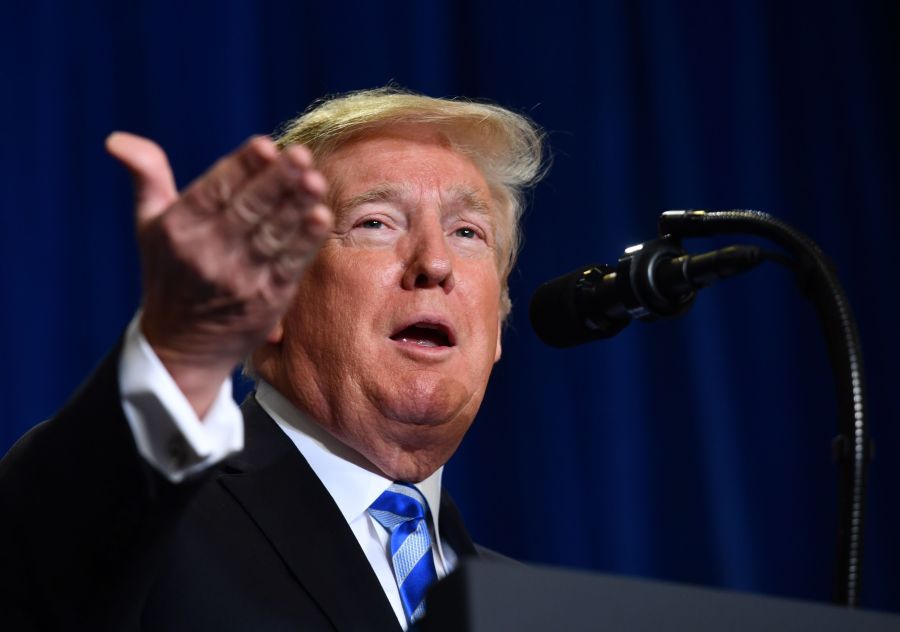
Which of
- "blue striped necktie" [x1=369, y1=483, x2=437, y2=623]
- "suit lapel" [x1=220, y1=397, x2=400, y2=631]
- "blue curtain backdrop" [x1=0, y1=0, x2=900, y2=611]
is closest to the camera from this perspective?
"suit lapel" [x1=220, y1=397, x2=400, y2=631]

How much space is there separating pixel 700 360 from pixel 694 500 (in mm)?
329

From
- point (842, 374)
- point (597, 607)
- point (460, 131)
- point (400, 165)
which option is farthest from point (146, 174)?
point (460, 131)

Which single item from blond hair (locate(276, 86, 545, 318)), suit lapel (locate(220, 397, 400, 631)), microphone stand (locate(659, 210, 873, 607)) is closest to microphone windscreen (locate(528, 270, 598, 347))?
microphone stand (locate(659, 210, 873, 607))

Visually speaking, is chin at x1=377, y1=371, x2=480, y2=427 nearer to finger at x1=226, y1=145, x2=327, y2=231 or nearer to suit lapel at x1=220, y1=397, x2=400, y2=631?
Answer: suit lapel at x1=220, y1=397, x2=400, y2=631

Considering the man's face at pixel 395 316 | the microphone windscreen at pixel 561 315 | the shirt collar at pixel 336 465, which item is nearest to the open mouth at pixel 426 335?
the man's face at pixel 395 316

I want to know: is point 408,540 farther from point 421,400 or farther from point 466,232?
point 466,232

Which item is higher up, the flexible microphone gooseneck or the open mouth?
the flexible microphone gooseneck

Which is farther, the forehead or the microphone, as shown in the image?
the forehead

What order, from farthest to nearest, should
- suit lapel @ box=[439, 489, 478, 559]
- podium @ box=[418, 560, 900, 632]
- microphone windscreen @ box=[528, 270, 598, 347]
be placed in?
suit lapel @ box=[439, 489, 478, 559]
microphone windscreen @ box=[528, 270, 598, 347]
podium @ box=[418, 560, 900, 632]

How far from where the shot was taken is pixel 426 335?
1.76 m

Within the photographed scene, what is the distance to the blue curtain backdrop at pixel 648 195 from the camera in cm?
244

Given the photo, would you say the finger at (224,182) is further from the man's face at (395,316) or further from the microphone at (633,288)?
the man's face at (395,316)

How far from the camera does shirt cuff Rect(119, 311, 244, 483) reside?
0.87 meters

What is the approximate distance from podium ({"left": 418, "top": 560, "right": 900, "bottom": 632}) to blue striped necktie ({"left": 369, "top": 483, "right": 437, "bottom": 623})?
77 cm
